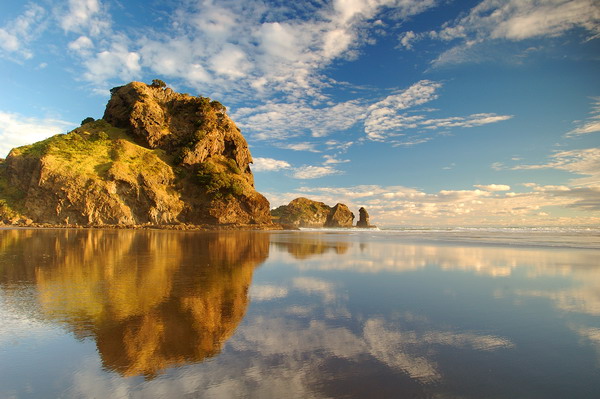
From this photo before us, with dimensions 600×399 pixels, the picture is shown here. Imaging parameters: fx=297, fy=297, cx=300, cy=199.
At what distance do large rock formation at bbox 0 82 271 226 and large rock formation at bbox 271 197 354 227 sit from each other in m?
73.1

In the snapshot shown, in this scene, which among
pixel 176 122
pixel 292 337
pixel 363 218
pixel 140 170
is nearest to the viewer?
pixel 292 337

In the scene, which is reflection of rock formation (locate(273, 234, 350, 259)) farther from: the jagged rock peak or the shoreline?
the jagged rock peak

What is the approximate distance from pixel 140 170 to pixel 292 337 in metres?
69.9

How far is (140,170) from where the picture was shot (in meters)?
65.4

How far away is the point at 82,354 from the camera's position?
464cm

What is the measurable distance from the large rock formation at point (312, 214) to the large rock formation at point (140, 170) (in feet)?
240

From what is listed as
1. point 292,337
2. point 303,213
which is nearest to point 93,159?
point 292,337

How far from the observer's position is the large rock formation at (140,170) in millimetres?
55500

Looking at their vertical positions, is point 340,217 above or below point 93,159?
below

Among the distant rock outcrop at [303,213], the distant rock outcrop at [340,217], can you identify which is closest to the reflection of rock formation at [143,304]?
the distant rock outcrop at [303,213]

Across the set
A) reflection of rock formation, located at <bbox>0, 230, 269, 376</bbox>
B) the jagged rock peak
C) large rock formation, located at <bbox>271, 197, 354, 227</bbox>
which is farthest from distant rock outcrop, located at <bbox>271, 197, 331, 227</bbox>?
reflection of rock formation, located at <bbox>0, 230, 269, 376</bbox>

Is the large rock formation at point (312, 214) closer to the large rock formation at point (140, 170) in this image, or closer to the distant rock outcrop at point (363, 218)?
the distant rock outcrop at point (363, 218)

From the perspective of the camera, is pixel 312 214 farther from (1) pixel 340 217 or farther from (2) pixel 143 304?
(2) pixel 143 304

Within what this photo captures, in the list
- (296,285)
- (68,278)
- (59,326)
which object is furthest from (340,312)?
(68,278)
